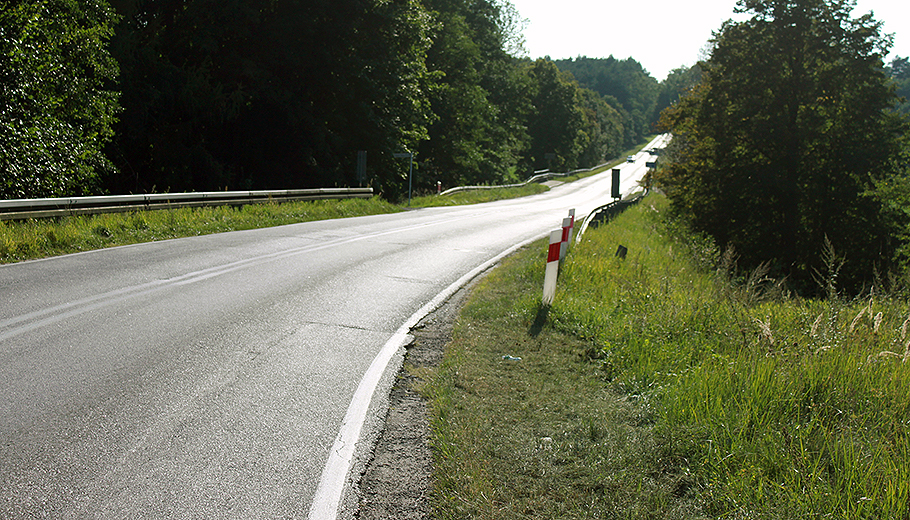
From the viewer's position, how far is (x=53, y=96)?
17797 mm

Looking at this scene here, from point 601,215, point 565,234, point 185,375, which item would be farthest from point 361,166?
point 185,375

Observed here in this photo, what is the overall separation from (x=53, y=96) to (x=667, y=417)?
18948 mm

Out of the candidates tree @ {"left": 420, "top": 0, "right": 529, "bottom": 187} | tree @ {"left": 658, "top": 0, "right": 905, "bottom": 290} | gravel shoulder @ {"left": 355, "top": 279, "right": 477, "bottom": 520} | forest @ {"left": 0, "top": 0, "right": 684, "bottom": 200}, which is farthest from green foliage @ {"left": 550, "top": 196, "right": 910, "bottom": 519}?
tree @ {"left": 420, "top": 0, "right": 529, "bottom": 187}

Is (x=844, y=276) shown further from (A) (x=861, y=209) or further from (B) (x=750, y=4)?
(B) (x=750, y=4)

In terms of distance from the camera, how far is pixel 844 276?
24.7 m

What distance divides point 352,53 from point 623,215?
50.1ft

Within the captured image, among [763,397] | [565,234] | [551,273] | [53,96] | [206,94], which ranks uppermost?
[206,94]

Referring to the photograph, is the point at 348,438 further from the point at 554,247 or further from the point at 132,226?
the point at 132,226

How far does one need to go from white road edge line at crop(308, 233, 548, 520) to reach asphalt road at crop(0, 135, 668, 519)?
27 mm

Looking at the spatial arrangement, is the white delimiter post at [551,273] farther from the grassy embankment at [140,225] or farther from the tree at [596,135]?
the tree at [596,135]

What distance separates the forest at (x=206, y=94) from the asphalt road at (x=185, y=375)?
28.0 ft

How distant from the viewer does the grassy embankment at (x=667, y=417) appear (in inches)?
142

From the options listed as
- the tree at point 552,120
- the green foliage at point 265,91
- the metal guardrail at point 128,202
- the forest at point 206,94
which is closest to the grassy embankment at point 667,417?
the metal guardrail at point 128,202

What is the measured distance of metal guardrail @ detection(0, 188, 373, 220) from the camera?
1246 cm
